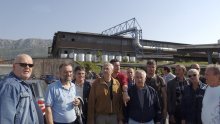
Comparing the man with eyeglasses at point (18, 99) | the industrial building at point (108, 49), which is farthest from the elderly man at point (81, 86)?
the industrial building at point (108, 49)

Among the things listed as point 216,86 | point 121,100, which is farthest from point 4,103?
point 216,86

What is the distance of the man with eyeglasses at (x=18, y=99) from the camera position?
3742 millimetres

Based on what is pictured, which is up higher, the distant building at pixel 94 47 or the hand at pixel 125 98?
the distant building at pixel 94 47

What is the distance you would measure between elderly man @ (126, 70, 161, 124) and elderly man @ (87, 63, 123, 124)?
28cm

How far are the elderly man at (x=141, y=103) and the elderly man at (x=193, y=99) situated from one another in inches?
30.2

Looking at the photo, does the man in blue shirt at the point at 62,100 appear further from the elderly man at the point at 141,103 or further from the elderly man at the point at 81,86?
the elderly man at the point at 141,103

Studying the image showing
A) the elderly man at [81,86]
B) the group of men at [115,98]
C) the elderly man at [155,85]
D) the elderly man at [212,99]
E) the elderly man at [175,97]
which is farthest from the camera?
the elderly man at [175,97]

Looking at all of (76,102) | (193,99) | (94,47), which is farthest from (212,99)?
(94,47)

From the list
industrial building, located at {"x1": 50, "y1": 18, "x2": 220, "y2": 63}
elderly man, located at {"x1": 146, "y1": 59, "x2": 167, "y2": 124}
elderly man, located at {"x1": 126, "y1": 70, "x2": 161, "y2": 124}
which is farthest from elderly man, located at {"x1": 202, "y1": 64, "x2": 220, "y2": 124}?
industrial building, located at {"x1": 50, "y1": 18, "x2": 220, "y2": 63}

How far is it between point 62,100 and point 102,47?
59.6 meters

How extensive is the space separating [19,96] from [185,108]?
3927 millimetres

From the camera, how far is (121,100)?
6285 millimetres

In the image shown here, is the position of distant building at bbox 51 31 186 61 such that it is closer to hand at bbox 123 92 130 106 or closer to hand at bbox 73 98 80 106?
hand at bbox 123 92 130 106

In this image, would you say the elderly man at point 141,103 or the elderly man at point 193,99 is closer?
the elderly man at point 141,103
